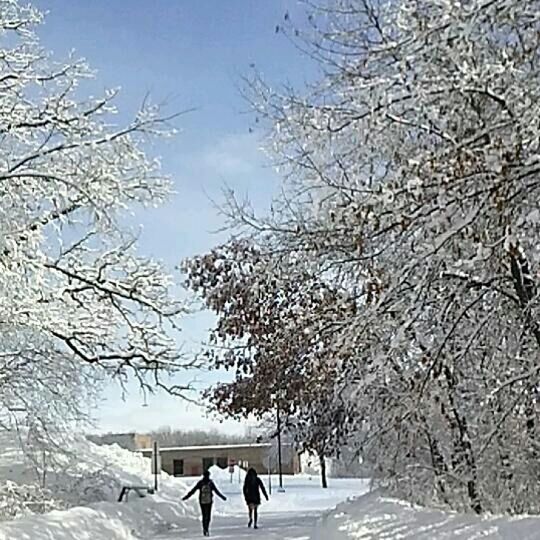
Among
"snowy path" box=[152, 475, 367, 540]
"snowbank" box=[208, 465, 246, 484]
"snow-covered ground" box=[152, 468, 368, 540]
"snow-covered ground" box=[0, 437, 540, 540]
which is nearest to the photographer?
"snow-covered ground" box=[0, 437, 540, 540]

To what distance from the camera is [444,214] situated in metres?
7.43

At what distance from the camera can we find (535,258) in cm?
825

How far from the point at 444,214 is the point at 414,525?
20.9 ft

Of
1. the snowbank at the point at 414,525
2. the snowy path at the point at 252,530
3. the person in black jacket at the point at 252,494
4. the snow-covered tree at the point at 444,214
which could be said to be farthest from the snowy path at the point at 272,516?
the snow-covered tree at the point at 444,214

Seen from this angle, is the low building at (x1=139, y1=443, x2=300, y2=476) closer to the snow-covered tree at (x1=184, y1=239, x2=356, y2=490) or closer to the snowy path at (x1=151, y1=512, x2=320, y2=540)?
the snowy path at (x1=151, y1=512, x2=320, y2=540)

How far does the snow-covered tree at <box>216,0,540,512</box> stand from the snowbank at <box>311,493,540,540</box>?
1140 millimetres

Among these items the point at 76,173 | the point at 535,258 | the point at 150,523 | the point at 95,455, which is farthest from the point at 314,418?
the point at 535,258

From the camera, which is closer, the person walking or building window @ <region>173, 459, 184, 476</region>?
the person walking

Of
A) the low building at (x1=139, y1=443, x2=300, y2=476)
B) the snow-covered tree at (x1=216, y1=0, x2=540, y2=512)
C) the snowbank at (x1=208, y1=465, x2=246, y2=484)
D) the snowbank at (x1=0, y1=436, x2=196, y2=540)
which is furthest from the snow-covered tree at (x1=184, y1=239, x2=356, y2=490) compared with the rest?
the low building at (x1=139, y1=443, x2=300, y2=476)

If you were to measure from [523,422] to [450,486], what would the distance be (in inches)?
123

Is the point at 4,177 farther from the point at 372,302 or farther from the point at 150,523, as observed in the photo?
the point at 150,523

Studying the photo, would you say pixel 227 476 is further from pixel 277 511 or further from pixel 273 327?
pixel 273 327

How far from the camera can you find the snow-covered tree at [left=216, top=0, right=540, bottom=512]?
7137 mm

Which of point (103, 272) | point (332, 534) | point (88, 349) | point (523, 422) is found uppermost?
point (103, 272)
